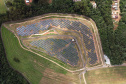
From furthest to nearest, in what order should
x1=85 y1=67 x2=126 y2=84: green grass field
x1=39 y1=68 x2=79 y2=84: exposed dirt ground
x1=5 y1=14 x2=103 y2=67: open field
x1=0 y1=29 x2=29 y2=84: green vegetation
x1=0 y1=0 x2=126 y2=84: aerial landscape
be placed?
x1=85 y1=67 x2=126 y2=84: green grass field, x1=5 y1=14 x2=103 y2=67: open field, x1=39 y1=68 x2=79 y2=84: exposed dirt ground, x1=0 y1=0 x2=126 y2=84: aerial landscape, x1=0 y1=29 x2=29 y2=84: green vegetation

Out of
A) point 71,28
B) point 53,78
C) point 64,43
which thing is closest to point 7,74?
point 53,78

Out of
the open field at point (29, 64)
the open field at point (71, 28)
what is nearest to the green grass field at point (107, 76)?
the open field at point (71, 28)

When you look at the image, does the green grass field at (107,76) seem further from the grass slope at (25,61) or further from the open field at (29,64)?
the grass slope at (25,61)

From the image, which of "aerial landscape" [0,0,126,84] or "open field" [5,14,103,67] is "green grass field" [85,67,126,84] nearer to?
"aerial landscape" [0,0,126,84]

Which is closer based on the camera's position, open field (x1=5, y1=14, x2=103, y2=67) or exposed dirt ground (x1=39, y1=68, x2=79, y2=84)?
exposed dirt ground (x1=39, y1=68, x2=79, y2=84)

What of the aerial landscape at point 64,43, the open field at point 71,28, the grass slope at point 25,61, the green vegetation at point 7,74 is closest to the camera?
the green vegetation at point 7,74

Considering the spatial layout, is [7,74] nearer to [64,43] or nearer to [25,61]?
[25,61]

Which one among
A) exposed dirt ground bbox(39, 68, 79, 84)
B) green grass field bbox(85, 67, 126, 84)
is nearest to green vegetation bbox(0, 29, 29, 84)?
exposed dirt ground bbox(39, 68, 79, 84)

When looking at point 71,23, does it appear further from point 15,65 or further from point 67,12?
A: point 15,65
